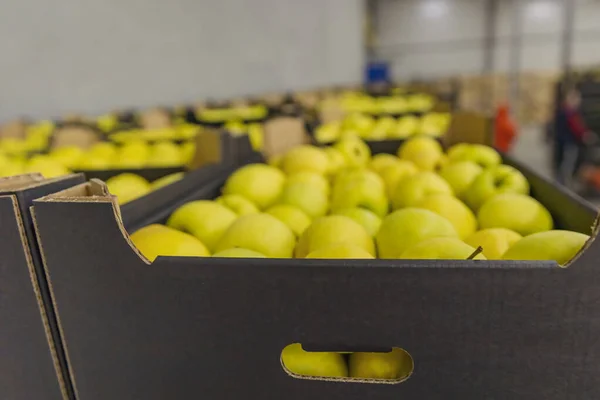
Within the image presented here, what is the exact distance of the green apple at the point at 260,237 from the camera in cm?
86

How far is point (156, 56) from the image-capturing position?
4203mm

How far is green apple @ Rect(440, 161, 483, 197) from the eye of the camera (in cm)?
120

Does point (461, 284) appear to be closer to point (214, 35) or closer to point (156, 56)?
point (156, 56)

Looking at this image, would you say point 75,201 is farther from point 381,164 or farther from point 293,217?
point 381,164

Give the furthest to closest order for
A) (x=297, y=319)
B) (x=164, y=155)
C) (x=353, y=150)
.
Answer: (x=164, y=155) → (x=353, y=150) → (x=297, y=319)

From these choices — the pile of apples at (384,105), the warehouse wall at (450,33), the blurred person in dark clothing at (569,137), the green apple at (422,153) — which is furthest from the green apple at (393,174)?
the warehouse wall at (450,33)

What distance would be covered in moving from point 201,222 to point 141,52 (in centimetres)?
340

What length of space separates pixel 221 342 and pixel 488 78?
1063cm

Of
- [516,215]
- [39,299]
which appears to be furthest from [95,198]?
[516,215]

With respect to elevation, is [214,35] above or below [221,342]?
above

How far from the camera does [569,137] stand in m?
4.75

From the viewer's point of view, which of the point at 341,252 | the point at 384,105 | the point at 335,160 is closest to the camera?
the point at 341,252

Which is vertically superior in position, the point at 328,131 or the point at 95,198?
the point at 95,198

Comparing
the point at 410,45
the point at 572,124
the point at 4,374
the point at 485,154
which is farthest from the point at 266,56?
the point at 410,45
